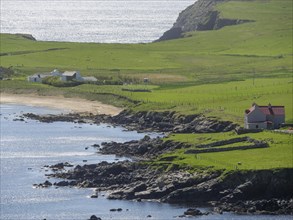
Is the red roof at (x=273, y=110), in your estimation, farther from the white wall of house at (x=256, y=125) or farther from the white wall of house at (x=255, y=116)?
the white wall of house at (x=256, y=125)

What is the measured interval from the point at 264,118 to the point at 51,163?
22.3 meters

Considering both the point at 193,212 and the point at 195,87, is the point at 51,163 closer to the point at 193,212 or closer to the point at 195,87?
the point at 193,212

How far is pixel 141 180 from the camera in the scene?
10675cm

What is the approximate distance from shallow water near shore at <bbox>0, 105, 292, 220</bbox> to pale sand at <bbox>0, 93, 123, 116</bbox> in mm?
2588

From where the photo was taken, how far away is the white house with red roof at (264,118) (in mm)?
123062

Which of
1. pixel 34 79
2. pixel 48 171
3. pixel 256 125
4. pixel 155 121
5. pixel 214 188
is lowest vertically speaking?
pixel 214 188

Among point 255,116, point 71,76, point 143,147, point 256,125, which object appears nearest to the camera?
point 143,147

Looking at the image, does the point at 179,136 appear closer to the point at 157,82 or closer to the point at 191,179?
the point at 191,179

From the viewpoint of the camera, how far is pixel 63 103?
159625mm

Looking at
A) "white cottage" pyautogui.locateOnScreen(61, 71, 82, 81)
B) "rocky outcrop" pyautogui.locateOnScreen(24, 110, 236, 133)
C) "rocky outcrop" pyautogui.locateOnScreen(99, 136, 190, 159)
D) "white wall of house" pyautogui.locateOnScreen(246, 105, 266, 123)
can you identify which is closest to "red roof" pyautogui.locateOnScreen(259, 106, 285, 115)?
"white wall of house" pyautogui.locateOnScreen(246, 105, 266, 123)

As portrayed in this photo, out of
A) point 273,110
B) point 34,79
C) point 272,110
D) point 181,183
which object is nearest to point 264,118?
point 272,110

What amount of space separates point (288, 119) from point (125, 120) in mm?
24400

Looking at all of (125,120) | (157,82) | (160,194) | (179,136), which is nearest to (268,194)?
(160,194)

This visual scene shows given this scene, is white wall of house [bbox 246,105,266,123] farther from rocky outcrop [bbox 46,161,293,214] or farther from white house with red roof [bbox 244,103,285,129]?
rocky outcrop [bbox 46,161,293,214]
